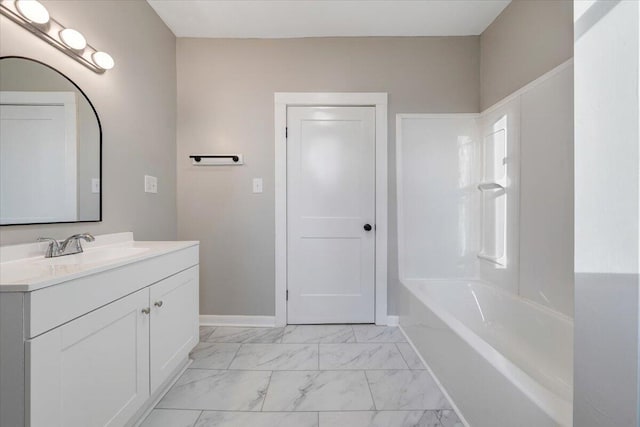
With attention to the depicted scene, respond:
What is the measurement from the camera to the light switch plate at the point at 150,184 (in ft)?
6.40

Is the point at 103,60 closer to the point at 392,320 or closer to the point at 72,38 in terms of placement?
the point at 72,38

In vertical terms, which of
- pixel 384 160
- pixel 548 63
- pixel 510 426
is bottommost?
pixel 510 426

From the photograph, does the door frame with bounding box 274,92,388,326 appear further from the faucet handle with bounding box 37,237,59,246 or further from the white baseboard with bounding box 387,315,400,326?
the faucet handle with bounding box 37,237,59,246

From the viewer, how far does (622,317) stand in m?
0.44

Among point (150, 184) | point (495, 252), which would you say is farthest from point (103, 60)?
point (495, 252)

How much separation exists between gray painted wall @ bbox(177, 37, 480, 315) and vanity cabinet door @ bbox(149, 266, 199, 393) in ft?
2.12

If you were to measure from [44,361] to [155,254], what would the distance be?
0.57 meters

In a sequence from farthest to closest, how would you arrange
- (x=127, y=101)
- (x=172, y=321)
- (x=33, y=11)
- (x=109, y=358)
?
(x=127, y=101)
(x=172, y=321)
(x=33, y=11)
(x=109, y=358)

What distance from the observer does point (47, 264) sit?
1086 millimetres

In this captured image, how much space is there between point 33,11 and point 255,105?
4.45ft

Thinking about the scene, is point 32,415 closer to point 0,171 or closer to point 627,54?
point 0,171

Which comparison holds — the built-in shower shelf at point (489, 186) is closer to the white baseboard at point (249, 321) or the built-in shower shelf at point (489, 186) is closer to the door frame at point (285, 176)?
the door frame at point (285, 176)

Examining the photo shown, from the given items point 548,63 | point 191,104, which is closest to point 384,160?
point 548,63

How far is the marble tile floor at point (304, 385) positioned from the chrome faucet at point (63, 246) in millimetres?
889
